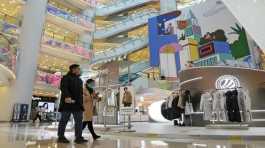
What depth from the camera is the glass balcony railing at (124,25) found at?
84.5 feet

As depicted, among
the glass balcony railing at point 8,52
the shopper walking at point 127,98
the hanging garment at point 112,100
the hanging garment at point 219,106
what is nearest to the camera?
the hanging garment at point 219,106

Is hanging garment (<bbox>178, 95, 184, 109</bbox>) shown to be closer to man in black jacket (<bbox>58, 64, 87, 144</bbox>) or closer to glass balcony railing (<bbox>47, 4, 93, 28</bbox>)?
man in black jacket (<bbox>58, 64, 87, 144</bbox>)

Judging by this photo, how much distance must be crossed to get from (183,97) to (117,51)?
50.5 ft

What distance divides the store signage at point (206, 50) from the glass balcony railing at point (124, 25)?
26.7ft

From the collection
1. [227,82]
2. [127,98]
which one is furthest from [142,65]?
[127,98]

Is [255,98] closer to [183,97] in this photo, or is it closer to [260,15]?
[183,97]

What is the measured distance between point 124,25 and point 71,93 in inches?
872

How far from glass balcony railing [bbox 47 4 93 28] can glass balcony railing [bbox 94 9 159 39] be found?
179cm

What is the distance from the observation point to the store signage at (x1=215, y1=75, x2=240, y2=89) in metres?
8.55

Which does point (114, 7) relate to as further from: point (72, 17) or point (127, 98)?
point (127, 98)

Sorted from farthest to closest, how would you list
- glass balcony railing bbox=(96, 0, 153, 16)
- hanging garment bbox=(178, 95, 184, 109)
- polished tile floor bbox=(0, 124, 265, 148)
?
1. glass balcony railing bbox=(96, 0, 153, 16)
2. hanging garment bbox=(178, 95, 184, 109)
3. polished tile floor bbox=(0, 124, 265, 148)

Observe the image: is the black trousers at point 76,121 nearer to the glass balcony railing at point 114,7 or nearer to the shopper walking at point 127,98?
the shopper walking at point 127,98

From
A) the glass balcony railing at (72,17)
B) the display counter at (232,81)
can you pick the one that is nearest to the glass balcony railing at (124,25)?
the glass balcony railing at (72,17)

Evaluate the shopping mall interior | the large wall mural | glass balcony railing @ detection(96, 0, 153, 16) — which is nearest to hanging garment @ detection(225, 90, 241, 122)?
the shopping mall interior
